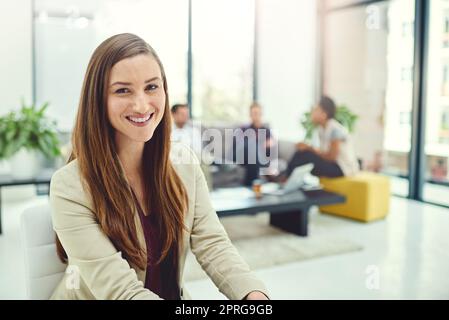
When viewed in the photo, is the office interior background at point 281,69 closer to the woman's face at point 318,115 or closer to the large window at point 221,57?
the large window at point 221,57

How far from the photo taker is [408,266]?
5.04 ft

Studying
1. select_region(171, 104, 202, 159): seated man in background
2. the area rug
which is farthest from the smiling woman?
the area rug

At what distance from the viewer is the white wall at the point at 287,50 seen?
42.2 inches

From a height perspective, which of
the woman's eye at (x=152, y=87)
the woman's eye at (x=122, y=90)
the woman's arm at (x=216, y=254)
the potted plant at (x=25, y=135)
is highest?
the woman's eye at (x=152, y=87)

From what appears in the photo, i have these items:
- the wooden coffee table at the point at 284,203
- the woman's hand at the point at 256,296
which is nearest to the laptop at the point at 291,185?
the wooden coffee table at the point at 284,203

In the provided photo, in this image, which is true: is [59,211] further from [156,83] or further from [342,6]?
[342,6]

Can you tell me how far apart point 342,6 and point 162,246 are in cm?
116

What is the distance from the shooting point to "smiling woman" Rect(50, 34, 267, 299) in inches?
25.5

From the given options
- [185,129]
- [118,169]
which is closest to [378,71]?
[185,129]

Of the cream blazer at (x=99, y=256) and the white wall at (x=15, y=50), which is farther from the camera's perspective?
the white wall at (x=15, y=50)

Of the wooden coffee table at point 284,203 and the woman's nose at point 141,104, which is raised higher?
the woman's nose at point 141,104

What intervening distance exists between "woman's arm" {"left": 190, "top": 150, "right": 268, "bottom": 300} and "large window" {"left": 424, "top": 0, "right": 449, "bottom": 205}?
1.98 ft

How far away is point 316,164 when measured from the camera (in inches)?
128

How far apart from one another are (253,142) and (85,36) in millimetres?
416
